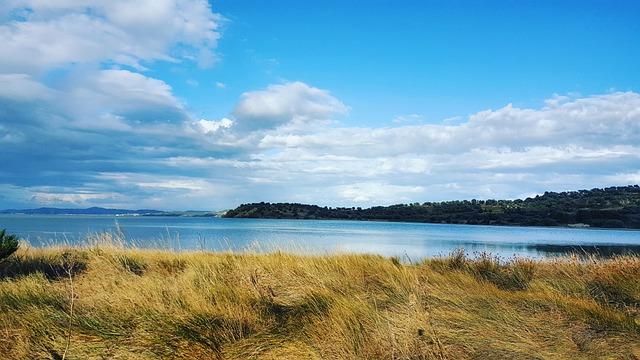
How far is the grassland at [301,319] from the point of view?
17.0 feet

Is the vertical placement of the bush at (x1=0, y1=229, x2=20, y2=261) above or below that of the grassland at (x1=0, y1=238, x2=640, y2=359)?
above

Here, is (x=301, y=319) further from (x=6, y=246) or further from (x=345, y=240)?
(x=345, y=240)

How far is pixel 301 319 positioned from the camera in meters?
6.17

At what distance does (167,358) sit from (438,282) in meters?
5.52

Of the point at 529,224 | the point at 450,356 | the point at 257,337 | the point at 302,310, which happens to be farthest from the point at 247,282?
the point at 529,224

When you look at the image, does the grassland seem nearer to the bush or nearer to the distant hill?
the bush

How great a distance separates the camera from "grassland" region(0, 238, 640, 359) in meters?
5.17

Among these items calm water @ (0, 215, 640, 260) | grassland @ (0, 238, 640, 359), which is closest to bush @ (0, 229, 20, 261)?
grassland @ (0, 238, 640, 359)

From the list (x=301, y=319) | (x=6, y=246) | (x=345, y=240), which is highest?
(x=6, y=246)

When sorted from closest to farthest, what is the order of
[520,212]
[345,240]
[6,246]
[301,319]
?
[301,319] → [6,246] → [345,240] → [520,212]

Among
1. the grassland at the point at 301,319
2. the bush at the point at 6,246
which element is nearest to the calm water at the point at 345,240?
the bush at the point at 6,246

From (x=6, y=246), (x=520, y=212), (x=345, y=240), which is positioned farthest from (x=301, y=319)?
(x=520, y=212)

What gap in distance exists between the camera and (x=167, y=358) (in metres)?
4.96

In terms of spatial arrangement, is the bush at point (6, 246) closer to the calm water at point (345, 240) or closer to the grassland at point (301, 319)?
the grassland at point (301, 319)
